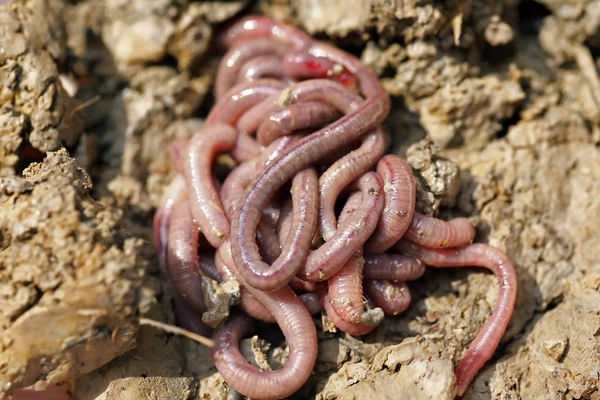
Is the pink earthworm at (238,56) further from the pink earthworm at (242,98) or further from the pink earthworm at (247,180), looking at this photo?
the pink earthworm at (247,180)

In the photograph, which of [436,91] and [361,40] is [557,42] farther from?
[361,40]

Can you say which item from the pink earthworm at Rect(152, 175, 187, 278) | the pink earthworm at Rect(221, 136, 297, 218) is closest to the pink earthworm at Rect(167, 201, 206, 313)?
the pink earthworm at Rect(152, 175, 187, 278)

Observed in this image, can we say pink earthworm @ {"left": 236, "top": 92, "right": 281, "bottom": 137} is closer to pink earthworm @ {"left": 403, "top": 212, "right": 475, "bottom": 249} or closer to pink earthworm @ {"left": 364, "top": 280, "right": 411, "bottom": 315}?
pink earthworm @ {"left": 403, "top": 212, "right": 475, "bottom": 249}

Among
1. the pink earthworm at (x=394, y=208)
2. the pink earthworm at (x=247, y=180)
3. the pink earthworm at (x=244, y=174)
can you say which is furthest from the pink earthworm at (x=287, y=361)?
the pink earthworm at (x=394, y=208)

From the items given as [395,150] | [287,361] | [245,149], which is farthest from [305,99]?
[287,361]

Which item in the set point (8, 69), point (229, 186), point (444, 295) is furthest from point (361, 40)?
point (8, 69)

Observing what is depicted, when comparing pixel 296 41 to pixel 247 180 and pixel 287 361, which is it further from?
pixel 287 361
